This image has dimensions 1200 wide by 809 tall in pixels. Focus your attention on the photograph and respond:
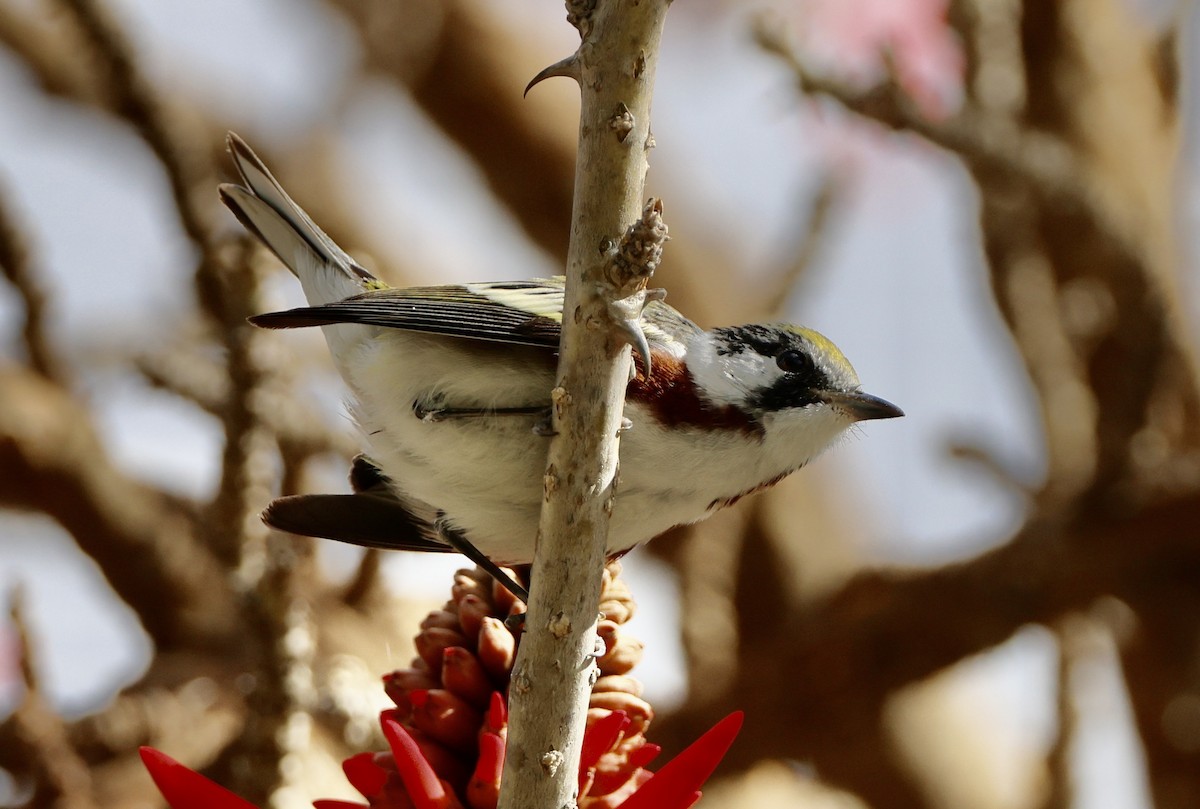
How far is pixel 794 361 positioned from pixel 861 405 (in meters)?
0.16

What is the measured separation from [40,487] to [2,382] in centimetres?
40

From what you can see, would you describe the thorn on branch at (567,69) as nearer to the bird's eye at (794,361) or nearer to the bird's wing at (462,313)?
the bird's wing at (462,313)

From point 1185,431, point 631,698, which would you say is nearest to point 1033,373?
point 1185,431

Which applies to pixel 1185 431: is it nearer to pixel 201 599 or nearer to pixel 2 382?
pixel 201 599

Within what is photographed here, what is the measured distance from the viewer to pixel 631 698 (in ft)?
5.41

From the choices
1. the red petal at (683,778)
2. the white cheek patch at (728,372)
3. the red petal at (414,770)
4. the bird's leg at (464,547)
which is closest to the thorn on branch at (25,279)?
the bird's leg at (464,547)

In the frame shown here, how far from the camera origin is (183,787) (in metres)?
1.32

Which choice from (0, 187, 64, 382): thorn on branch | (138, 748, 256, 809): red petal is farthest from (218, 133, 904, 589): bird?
(0, 187, 64, 382): thorn on branch

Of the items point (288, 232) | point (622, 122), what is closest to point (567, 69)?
point (622, 122)

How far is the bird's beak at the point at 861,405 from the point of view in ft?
7.13

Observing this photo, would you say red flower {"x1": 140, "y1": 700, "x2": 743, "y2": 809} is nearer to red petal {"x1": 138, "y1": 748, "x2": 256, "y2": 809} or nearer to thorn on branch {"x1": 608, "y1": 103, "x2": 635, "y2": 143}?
red petal {"x1": 138, "y1": 748, "x2": 256, "y2": 809}

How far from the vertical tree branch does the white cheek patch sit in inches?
25.1

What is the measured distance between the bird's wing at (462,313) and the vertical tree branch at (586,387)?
61 centimetres

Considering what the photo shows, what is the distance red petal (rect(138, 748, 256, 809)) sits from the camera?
1313mm
